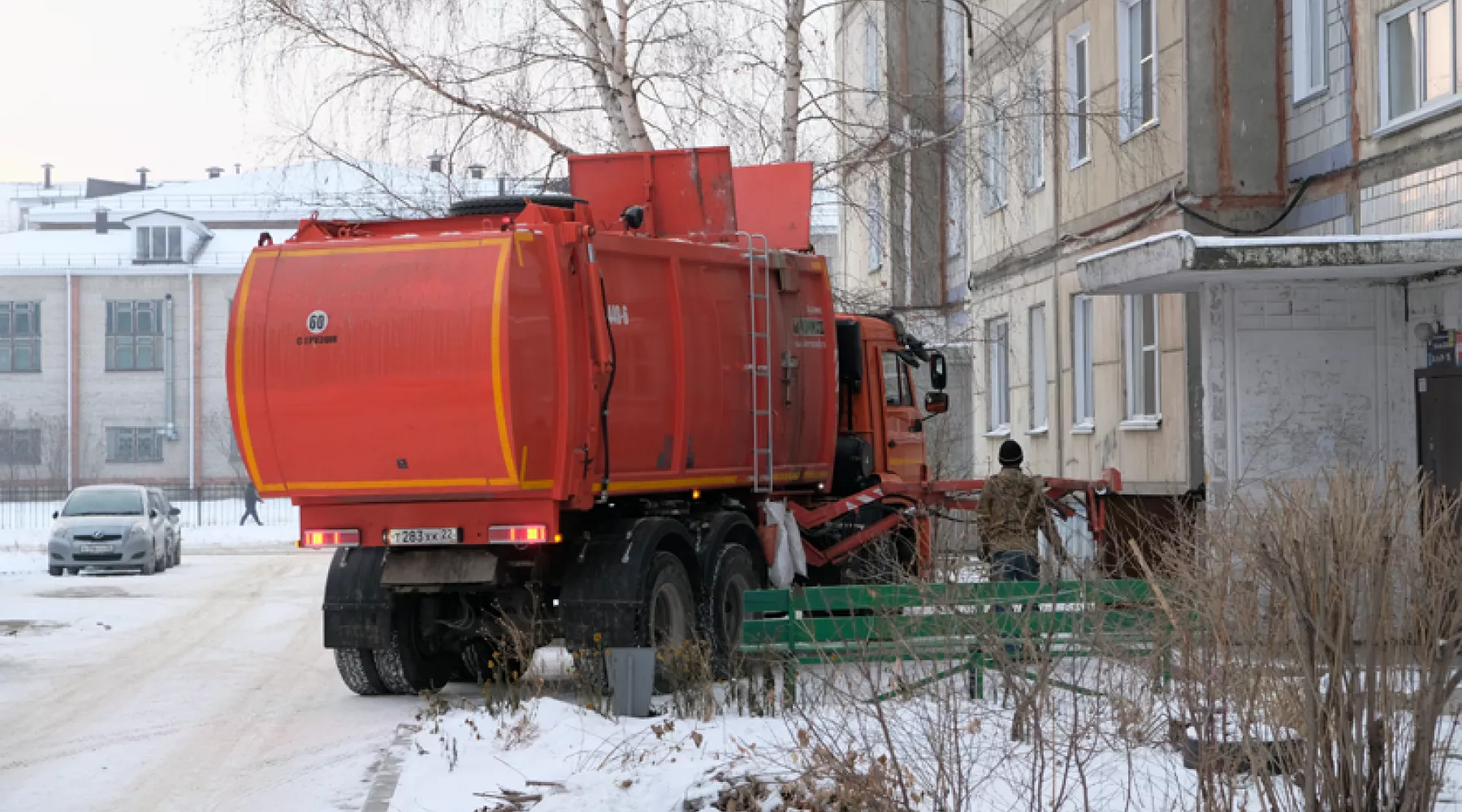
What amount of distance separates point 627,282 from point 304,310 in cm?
210

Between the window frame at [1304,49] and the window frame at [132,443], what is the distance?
2434 inches

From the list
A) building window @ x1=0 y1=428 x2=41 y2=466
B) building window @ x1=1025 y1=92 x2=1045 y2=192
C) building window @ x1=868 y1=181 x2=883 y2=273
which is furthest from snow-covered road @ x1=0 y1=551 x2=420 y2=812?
building window @ x1=0 y1=428 x2=41 y2=466

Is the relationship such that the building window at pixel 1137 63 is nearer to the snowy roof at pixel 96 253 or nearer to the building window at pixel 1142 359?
the building window at pixel 1142 359

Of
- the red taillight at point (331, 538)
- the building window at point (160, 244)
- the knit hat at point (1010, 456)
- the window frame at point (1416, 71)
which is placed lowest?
the red taillight at point (331, 538)

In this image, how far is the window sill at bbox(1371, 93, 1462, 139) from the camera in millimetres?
14523

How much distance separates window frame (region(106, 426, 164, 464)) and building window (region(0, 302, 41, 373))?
3.89 m

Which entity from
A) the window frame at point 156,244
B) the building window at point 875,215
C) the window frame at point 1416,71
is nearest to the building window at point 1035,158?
the building window at point 875,215

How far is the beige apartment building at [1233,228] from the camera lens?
48.8 feet

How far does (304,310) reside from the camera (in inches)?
476

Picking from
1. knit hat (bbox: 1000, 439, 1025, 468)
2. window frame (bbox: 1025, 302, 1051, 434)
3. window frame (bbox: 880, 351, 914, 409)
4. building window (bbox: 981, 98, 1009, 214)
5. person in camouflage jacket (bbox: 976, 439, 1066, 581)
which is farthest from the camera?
window frame (bbox: 1025, 302, 1051, 434)

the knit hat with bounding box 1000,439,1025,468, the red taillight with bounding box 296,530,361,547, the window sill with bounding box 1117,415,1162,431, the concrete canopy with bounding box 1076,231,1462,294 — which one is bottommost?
the red taillight with bounding box 296,530,361,547

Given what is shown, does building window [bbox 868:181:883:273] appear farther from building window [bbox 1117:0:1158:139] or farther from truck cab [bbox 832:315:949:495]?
truck cab [bbox 832:315:949:495]

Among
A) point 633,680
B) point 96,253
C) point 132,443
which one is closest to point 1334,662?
point 633,680

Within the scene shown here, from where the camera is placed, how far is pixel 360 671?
13.3 meters
